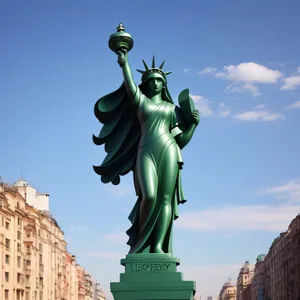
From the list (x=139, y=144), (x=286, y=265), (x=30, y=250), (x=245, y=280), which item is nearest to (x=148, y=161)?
(x=139, y=144)

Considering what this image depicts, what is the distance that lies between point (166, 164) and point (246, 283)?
153m

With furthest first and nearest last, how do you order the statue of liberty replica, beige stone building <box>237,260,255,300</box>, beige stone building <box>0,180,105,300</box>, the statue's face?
beige stone building <box>237,260,255,300</box> < beige stone building <box>0,180,105,300</box> < the statue's face < the statue of liberty replica

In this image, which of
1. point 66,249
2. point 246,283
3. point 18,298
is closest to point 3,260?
point 18,298

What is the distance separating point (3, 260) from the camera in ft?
167

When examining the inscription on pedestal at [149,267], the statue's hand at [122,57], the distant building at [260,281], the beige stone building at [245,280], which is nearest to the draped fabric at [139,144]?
the inscription on pedestal at [149,267]

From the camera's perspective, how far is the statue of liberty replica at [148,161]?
12.7 meters

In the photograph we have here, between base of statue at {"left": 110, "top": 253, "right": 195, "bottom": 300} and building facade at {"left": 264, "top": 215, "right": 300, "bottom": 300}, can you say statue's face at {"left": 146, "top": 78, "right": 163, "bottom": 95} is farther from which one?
building facade at {"left": 264, "top": 215, "right": 300, "bottom": 300}

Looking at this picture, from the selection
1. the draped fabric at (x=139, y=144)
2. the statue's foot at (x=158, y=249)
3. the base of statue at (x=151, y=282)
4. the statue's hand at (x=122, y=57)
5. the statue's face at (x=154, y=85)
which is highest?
the statue's hand at (x=122, y=57)

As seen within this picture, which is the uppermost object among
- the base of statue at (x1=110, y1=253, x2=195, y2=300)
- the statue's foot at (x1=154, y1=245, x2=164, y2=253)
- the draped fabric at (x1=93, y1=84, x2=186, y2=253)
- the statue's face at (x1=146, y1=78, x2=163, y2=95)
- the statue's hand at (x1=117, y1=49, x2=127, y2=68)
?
the statue's hand at (x1=117, y1=49, x2=127, y2=68)

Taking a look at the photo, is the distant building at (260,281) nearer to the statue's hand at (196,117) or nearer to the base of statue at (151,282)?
the statue's hand at (196,117)

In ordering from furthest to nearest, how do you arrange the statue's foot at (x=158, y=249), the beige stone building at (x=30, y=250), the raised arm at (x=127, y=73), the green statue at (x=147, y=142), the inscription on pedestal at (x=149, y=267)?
the beige stone building at (x=30, y=250), the raised arm at (x=127, y=73), the green statue at (x=147, y=142), the statue's foot at (x=158, y=249), the inscription on pedestal at (x=149, y=267)

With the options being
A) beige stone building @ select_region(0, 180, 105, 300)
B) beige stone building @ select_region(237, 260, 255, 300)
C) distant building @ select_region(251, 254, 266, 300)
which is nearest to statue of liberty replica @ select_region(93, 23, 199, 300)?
beige stone building @ select_region(0, 180, 105, 300)

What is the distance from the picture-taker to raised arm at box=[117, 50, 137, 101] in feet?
45.3

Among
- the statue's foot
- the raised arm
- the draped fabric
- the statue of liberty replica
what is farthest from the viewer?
the raised arm
